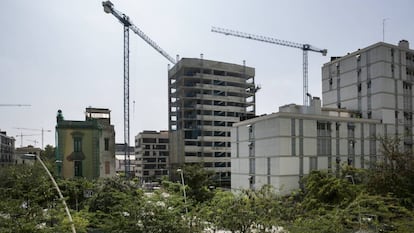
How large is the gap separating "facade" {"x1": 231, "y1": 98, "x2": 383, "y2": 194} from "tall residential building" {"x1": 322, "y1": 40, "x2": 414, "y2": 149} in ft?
12.5

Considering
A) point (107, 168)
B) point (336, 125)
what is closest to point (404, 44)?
point (336, 125)

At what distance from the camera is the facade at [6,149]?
72925 millimetres

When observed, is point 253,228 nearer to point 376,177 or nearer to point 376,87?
point 376,177

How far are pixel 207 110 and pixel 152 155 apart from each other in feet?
73.9

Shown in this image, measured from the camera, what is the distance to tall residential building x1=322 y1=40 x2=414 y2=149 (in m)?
47.8

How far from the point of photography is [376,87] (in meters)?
48.2

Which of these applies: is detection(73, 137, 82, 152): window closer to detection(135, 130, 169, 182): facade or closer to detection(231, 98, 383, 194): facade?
detection(231, 98, 383, 194): facade

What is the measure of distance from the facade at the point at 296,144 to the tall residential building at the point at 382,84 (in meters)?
3.82

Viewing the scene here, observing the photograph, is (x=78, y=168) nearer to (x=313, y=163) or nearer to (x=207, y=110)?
(x=313, y=163)

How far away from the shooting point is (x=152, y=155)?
279 feet

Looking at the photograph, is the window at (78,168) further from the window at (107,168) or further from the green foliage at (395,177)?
the green foliage at (395,177)

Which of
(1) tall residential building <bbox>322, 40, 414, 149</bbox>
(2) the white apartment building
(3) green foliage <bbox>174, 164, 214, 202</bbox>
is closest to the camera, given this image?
(3) green foliage <bbox>174, 164, 214, 202</bbox>

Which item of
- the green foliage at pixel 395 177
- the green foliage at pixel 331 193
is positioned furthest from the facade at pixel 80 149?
the green foliage at pixel 395 177

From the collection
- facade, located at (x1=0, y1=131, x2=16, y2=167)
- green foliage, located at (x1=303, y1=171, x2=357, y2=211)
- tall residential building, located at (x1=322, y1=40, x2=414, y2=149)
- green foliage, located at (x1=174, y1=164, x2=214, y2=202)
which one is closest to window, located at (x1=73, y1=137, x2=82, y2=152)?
green foliage, located at (x1=174, y1=164, x2=214, y2=202)
